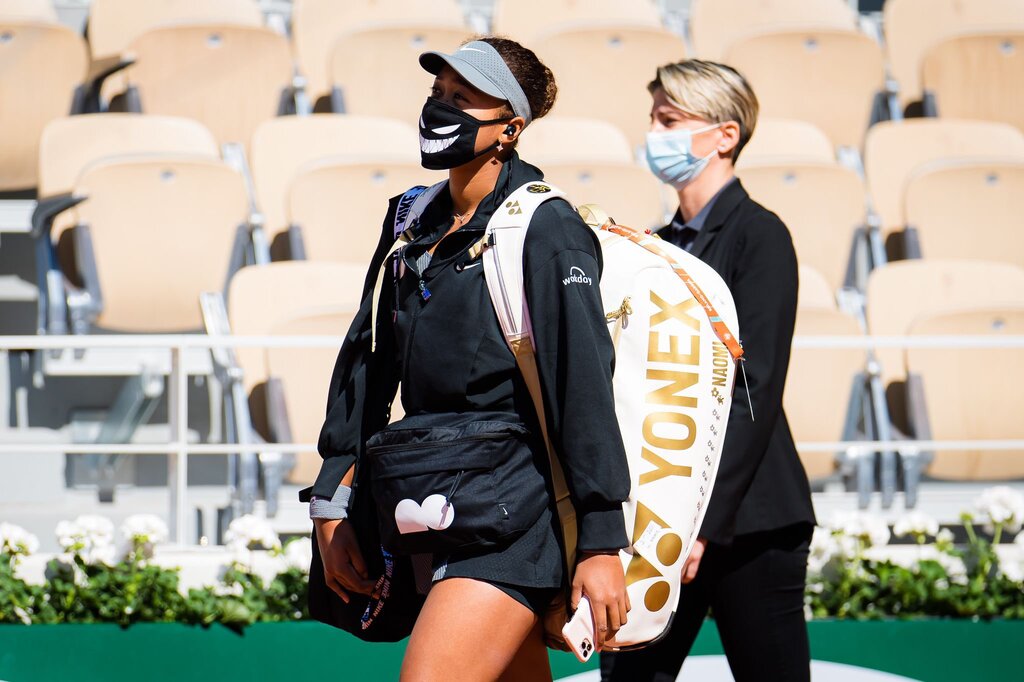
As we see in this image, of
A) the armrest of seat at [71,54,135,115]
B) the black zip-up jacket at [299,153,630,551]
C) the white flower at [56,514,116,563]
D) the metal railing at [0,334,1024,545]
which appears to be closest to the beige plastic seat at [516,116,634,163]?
the armrest of seat at [71,54,135,115]

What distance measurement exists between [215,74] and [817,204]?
272cm

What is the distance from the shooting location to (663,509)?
193 cm

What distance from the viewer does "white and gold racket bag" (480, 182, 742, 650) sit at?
181 centimetres

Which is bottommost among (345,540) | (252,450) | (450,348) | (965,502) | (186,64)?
(965,502)

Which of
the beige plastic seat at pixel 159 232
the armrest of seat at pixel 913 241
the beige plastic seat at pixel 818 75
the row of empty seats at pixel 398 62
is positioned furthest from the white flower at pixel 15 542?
the beige plastic seat at pixel 818 75

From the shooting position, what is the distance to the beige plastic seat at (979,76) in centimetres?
611

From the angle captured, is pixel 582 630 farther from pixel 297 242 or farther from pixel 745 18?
pixel 745 18

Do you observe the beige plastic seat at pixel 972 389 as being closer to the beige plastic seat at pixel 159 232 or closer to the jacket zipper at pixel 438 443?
the beige plastic seat at pixel 159 232

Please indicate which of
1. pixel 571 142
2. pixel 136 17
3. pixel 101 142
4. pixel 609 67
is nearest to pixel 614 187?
pixel 571 142

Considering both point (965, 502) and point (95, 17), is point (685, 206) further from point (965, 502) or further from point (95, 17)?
point (95, 17)

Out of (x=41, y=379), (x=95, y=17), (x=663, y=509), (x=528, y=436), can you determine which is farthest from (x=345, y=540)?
(x=95, y=17)

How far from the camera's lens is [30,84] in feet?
17.8

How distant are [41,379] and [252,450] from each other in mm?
1638

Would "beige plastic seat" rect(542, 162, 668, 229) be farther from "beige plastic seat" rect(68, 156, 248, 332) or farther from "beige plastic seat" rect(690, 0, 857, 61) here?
"beige plastic seat" rect(690, 0, 857, 61)
